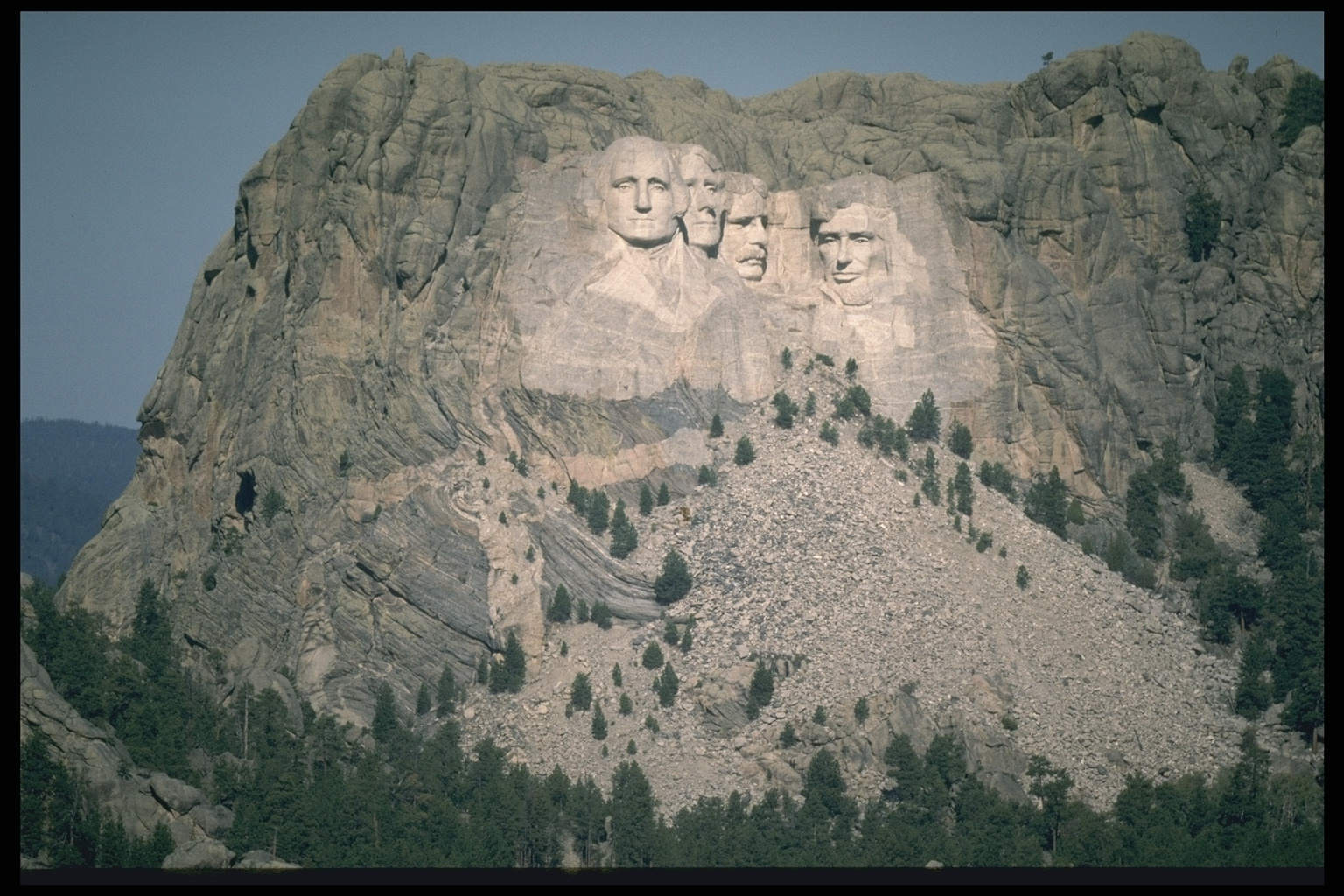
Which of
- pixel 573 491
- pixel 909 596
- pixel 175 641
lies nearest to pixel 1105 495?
pixel 909 596

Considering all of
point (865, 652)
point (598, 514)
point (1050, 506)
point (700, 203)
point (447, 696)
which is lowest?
point (447, 696)

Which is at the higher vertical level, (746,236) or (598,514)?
(746,236)

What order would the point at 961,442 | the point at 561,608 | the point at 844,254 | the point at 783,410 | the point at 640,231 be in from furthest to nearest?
1. the point at 844,254
2. the point at 961,442
3. the point at 783,410
4. the point at 640,231
5. the point at 561,608

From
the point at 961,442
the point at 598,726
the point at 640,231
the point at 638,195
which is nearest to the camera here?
the point at 598,726

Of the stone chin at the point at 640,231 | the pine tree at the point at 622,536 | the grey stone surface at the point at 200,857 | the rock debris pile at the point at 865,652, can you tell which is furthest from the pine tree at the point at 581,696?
the stone chin at the point at 640,231

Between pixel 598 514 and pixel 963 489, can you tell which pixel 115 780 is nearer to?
pixel 598 514

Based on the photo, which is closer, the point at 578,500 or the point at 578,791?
the point at 578,791

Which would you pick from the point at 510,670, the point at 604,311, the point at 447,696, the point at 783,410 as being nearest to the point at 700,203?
the point at 604,311
